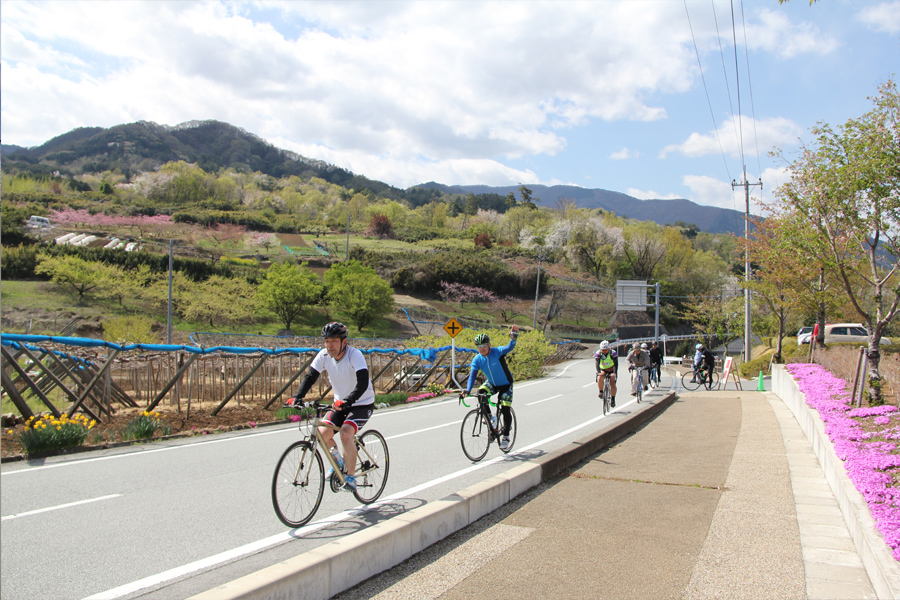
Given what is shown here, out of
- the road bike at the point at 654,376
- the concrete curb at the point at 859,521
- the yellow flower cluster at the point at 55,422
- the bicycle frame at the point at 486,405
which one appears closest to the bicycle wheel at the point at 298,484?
the bicycle frame at the point at 486,405

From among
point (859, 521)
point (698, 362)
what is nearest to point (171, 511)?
point (859, 521)

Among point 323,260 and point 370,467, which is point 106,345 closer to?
point 370,467

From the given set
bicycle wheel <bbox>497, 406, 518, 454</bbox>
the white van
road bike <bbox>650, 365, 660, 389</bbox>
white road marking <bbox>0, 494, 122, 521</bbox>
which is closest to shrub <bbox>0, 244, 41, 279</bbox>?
the white van

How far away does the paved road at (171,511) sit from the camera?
177 inches

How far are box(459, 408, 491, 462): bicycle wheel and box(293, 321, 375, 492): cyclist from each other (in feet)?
10.0

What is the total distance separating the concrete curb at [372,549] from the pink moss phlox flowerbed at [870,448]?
10.9 feet

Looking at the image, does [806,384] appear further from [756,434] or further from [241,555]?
[241,555]

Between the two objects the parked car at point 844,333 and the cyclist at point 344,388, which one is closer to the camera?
the cyclist at point 344,388

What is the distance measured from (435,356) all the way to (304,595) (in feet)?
66.0

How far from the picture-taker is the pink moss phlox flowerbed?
5122 millimetres

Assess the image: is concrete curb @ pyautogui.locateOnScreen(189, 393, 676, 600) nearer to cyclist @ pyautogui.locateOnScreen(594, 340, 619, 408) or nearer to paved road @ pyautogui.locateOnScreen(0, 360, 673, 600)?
paved road @ pyautogui.locateOnScreen(0, 360, 673, 600)

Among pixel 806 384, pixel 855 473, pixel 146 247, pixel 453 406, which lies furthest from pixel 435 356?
pixel 146 247

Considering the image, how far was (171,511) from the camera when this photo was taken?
628 cm

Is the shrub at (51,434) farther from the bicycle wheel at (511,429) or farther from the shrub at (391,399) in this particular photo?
the shrub at (391,399)
